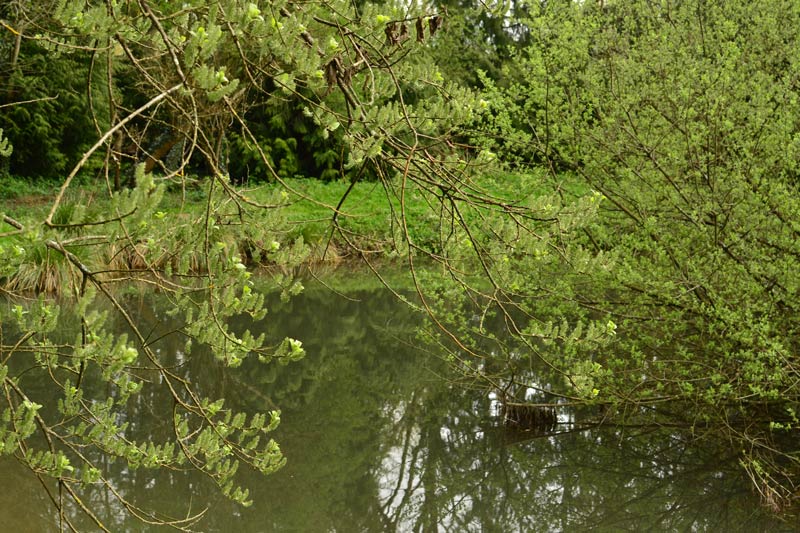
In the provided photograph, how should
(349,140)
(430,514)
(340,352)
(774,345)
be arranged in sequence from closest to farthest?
(349,140), (774,345), (430,514), (340,352)

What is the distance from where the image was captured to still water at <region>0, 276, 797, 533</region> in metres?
4.86

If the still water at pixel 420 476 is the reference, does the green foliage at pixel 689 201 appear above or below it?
above

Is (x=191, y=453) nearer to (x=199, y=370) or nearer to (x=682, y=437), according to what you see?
(x=682, y=437)

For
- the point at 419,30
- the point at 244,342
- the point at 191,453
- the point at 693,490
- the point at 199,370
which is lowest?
the point at 199,370

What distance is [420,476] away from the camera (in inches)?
217

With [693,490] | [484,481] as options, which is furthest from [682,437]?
[484,481]

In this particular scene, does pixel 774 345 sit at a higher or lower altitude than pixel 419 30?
lower

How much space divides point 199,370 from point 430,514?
3142mm

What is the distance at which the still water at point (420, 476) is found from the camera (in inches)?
191

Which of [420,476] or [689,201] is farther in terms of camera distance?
[420,476]

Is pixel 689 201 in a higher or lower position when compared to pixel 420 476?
higher

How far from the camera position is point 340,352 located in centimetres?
831

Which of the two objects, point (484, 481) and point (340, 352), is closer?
point (484, 481)

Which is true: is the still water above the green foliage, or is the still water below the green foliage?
below
